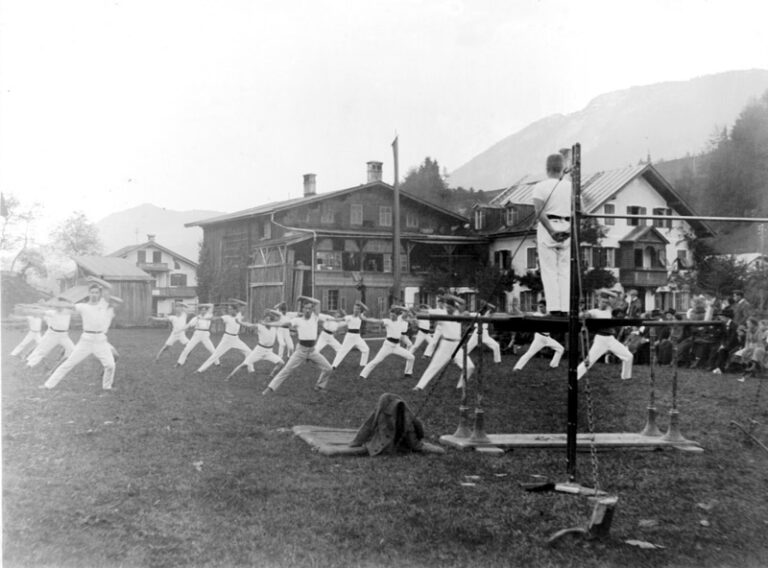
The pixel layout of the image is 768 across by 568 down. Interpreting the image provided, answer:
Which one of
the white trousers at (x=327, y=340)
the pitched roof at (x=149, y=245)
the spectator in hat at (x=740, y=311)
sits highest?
the pitched roof at (x=149, y=245)

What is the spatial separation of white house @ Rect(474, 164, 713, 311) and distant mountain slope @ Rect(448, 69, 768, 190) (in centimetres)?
266

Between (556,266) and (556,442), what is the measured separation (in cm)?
248

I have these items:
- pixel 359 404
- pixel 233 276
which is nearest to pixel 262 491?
pixel 359 404

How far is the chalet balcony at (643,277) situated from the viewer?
4619 centimetres

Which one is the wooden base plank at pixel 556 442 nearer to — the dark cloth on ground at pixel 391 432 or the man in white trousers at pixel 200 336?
the dark cloth on ground at pixel 391 432

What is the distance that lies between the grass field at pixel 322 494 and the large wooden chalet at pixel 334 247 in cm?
2302

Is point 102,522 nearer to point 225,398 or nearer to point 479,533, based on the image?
point 479,533

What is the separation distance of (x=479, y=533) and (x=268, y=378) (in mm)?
12152

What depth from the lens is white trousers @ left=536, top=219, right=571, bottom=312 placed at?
8865 millimetres

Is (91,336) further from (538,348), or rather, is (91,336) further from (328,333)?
(538,348)

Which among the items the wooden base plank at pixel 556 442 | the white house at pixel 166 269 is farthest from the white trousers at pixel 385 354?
the white house at pixel 166 269

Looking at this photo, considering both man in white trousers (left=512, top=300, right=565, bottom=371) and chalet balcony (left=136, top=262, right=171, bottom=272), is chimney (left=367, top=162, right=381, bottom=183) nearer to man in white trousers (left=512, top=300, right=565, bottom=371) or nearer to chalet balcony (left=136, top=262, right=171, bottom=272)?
chalet balcony (left=136, top=262, right=171, bottom=272)

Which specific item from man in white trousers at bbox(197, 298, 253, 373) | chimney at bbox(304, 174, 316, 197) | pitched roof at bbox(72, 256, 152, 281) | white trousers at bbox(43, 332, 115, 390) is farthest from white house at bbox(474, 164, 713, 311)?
white trousers at bbox(43, 332, 115, 390)

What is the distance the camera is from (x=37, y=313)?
18.3 m
